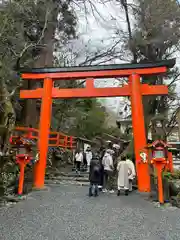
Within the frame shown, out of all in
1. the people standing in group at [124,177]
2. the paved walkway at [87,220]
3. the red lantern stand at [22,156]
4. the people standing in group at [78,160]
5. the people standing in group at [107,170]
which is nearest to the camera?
the paved walkway at [87,220]

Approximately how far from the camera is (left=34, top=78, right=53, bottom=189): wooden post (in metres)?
7.79

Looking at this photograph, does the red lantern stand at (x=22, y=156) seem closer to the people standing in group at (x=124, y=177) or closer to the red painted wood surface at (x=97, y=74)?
the red painted wood surface at (x=97, y=74)

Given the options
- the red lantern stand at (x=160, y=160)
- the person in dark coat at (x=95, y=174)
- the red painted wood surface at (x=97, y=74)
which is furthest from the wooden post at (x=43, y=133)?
the red lantern stand at (x=160, y=160)

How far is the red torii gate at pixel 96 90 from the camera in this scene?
7.83 metres

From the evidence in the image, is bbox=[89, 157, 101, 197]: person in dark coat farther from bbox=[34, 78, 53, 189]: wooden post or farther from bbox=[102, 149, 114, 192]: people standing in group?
bbox=[34, 78, 53, 189]: wooden post

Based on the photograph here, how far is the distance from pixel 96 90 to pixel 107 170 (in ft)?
10.5

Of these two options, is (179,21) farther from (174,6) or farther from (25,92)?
(25,92)

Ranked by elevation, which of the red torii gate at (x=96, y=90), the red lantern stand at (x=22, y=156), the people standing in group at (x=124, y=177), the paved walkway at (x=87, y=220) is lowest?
the paved walkway at (x=87, y=220)

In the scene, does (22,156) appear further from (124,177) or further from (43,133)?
(124,177)

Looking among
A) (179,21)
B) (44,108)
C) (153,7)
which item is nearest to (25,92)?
(44,108)

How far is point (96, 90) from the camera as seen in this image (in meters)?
8.40

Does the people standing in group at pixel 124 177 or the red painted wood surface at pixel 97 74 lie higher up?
the red painted wood surface at pixel 97 74

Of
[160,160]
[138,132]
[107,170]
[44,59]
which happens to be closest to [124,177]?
[107,170]

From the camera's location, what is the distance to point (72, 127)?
21.8 metres
